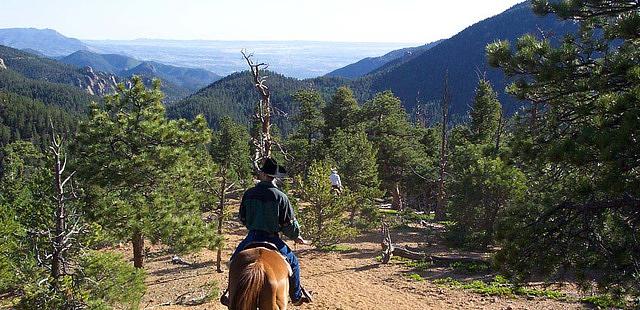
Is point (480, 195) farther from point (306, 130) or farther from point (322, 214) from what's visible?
point (306, 130)

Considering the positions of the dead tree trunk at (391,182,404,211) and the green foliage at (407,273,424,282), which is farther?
the dead tree trunk at (391,182,404,211)

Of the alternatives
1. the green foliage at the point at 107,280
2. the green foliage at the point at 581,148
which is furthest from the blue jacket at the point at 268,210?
the green foliage at the point at 107,280

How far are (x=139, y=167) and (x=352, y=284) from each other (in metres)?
8.52

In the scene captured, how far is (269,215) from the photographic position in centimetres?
616

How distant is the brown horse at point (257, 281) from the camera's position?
4.99 meters

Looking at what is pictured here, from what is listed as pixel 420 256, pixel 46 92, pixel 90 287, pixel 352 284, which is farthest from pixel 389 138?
pixel 46 92

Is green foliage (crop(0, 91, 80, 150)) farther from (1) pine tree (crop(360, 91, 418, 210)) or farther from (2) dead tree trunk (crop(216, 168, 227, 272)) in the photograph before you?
(2) dead tree trunk (crop(216, 168, 227, 272))

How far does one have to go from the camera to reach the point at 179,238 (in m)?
14.7

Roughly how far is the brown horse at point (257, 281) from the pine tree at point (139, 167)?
9411mm

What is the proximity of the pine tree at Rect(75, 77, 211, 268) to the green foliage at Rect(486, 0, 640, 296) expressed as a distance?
1015cm

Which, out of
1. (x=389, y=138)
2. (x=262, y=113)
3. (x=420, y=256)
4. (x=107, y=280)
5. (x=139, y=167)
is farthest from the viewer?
(x=389, y=138)

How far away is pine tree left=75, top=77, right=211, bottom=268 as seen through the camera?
45.3 ft

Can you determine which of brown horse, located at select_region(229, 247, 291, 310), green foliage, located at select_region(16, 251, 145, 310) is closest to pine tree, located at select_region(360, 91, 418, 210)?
green foliage, located at select_region(16, 251, 145, 310)

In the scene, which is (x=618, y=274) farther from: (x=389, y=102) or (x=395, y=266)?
(x=389, y=102)
